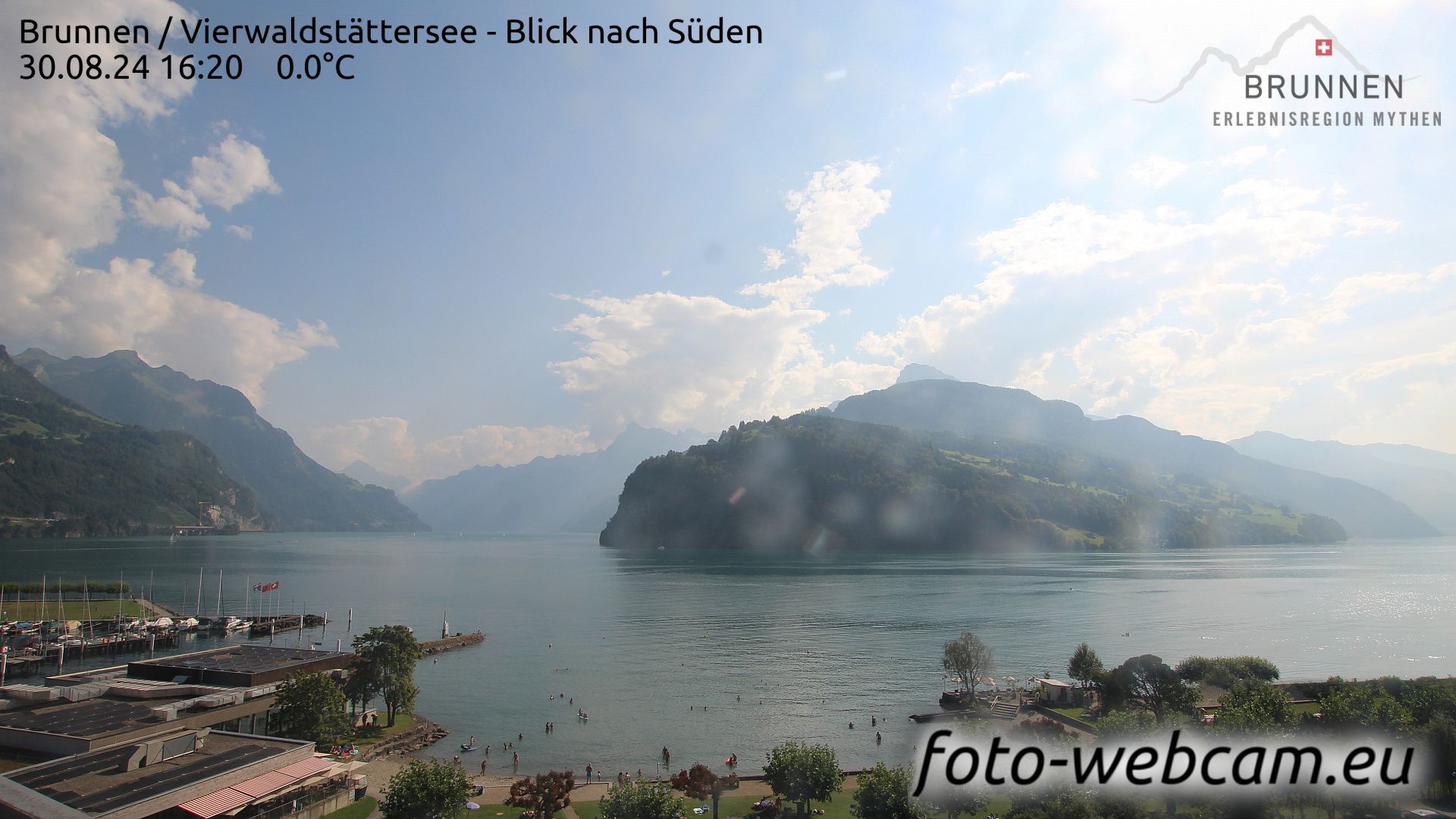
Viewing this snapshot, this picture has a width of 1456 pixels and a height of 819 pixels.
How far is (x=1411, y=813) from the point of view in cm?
2905

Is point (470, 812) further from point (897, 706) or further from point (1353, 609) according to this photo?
point (1353, 609)

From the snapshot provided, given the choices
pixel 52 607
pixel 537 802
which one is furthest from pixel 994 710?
pixel 52 607

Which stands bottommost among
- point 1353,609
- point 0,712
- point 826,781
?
point 1353,609

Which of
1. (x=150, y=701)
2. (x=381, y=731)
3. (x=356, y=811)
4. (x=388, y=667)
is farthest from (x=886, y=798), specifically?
(x=150, y=701)

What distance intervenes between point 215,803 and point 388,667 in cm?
2339

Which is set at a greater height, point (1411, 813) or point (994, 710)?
point (1411, 813)

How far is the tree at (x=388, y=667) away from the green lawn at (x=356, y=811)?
16.0 metres

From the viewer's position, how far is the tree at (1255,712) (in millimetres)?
34156

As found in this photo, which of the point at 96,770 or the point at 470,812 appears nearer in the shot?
the point at 96,770

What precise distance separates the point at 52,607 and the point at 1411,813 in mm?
139201

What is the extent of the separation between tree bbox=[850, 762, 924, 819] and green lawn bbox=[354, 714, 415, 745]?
33822mm

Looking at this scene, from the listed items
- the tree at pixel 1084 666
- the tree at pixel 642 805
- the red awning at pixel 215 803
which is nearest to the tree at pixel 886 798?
the tree at pixel 642 805

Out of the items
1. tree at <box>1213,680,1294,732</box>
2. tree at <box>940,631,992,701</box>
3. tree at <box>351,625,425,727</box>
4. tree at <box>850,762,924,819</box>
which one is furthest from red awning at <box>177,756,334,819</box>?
tree at <box>940,631,992,701</box>

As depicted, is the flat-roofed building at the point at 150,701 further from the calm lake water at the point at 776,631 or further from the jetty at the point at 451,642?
the jetty at the point at 451,642
